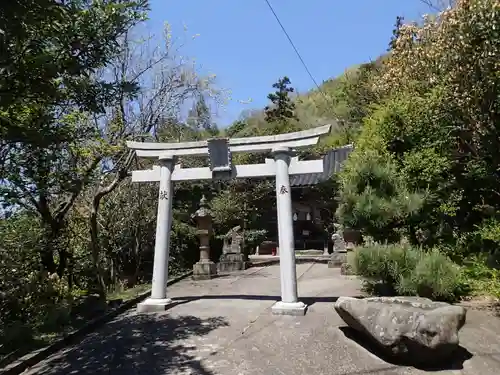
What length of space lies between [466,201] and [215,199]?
1000 cm

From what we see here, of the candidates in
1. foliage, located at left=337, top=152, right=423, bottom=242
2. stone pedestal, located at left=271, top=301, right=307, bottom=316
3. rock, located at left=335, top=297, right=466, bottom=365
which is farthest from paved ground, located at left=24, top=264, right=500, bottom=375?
foliage, located at left=337, top=152, right=423, bottom=242

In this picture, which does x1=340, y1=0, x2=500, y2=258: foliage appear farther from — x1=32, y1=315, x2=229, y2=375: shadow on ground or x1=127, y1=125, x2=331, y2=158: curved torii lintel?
x1=32, y1=315, x2=229, y2=375: shadow on ground

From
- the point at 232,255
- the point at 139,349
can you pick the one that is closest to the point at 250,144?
the point at 139,349

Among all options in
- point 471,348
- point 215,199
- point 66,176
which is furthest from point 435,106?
point 215,199

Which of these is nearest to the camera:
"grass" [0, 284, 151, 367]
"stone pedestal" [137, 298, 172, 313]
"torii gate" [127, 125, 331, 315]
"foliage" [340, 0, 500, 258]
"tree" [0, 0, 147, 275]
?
"tree" [0, 0, 147, 275]

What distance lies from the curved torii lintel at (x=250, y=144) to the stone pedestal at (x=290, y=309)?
2947 millimetres

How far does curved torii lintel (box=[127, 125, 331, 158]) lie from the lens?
782 centimetres

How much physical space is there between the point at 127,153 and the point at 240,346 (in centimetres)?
648

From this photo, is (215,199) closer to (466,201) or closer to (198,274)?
(198,274)

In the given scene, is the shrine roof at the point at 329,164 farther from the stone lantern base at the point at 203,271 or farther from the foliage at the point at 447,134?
the foliage at the point at 447,134

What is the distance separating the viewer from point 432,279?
702 cm

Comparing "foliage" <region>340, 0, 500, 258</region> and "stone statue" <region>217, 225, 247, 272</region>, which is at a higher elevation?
"foliage" <region>340, 0, 500, 258</region>

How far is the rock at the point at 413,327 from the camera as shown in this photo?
16.3 feet

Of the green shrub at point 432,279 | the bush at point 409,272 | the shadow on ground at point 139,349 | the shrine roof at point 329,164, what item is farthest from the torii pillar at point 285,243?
the shrine roof at point 329,164
